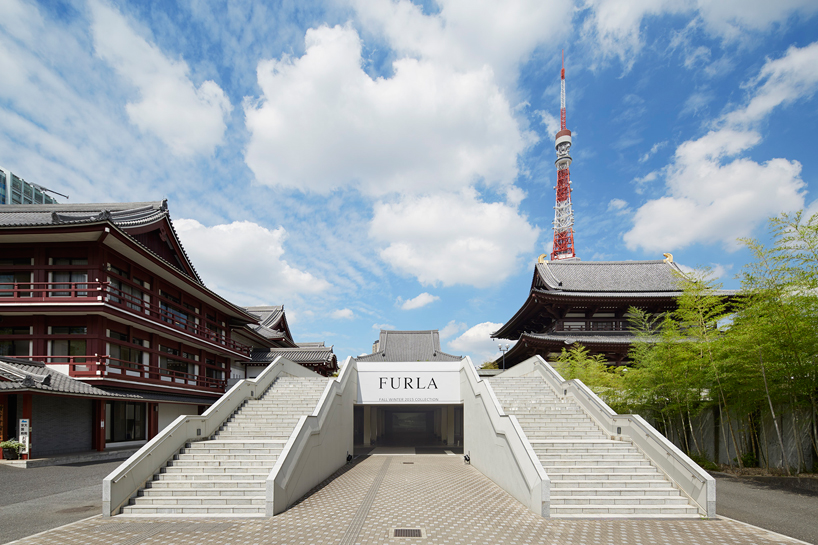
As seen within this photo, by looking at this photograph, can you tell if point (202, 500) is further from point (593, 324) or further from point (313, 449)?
point (593, 324)

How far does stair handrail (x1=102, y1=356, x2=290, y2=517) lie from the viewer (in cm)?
790

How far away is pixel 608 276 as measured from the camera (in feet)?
89.9

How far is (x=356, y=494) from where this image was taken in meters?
9.63

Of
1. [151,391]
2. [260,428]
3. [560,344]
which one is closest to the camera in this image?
[260,428]

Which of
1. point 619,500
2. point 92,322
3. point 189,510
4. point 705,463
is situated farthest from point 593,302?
point 92,322

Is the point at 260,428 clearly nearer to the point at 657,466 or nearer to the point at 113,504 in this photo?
the point at 113,504

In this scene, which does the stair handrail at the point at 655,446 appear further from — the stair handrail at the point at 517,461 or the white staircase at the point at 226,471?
the white staircase at the point at 226,471

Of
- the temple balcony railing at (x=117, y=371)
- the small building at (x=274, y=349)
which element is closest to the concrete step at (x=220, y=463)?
the temple balcony railing at (x=117, y=371)

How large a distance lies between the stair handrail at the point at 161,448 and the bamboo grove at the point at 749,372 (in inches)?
450

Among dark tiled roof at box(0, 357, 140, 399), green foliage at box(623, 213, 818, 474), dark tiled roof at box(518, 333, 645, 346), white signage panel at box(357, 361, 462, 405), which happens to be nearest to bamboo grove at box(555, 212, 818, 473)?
green foliage at box(623, 213, 818, 474)

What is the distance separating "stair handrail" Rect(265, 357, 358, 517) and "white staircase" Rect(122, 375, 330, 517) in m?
0.49

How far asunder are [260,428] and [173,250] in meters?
12.9

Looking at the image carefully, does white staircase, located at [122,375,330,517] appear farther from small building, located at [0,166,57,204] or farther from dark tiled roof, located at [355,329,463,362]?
small building, located at [0,166,57,204]

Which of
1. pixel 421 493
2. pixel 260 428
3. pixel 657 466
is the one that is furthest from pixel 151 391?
pixel 657 466
